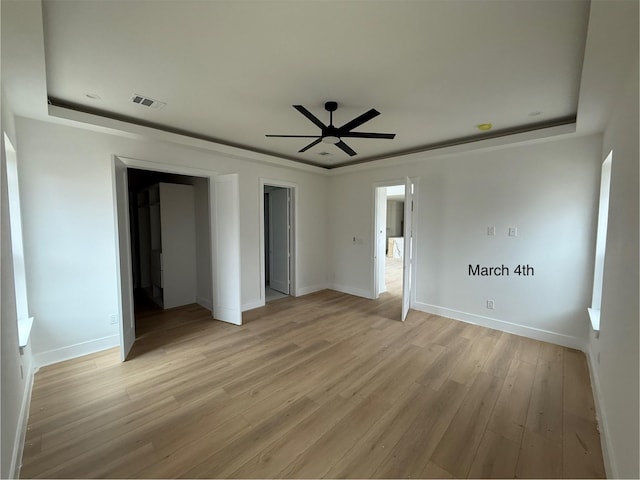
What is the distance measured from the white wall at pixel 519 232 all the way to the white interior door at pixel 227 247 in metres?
2.74

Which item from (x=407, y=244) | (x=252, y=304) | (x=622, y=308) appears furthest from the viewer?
(x=252, y=304)

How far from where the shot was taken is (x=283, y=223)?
5.55m

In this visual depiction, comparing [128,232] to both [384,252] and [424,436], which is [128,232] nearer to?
A: [424,436]

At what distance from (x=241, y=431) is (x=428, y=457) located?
1.28m

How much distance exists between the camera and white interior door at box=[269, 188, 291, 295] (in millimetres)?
5484

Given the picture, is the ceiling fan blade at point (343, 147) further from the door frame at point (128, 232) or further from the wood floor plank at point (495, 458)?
the wood floor plank at point (495, 458)

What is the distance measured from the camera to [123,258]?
2994mm

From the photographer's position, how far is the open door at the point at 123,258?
2852mm

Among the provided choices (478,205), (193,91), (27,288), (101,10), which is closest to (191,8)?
(101,10)

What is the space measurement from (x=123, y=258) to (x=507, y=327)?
4.89 m

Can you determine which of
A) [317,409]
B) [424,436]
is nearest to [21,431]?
[317,409]

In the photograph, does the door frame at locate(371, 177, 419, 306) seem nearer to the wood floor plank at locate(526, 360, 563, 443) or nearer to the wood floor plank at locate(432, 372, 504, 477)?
the wood floor plank at locate(526, 360, 563, 443)

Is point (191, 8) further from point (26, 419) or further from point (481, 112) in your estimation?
point (26, 419)

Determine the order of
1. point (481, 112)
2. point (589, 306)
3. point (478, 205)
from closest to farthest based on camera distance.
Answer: point (481, 112) < point (589, 306) < point (478, 205)
